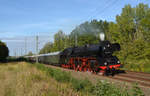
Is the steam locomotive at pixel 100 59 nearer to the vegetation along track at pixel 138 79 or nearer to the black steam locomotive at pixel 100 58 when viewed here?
the black steam locomotive at pixel 100 58

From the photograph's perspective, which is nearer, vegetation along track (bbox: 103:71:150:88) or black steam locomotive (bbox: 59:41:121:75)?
vegetation along track (bbox: 103:71:150:88)

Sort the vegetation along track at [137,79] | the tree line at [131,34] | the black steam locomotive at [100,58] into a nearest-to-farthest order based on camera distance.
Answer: the vegetation along track at [137,79] → the black steam locomotive at [100,58] → the tree line at [131,34]

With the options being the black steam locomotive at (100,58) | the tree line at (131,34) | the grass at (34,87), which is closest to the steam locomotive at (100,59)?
the black steam locomotive at (100,58)

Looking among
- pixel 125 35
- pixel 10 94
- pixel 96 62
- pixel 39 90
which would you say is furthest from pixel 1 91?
pixel 125 35

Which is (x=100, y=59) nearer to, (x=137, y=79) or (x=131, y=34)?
(x=137, y=79)

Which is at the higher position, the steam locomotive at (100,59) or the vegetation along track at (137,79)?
the steam locomotive at (100,59)

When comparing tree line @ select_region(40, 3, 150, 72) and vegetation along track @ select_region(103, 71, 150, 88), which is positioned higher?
tree line @ select_region(40, 3, 150, 72)

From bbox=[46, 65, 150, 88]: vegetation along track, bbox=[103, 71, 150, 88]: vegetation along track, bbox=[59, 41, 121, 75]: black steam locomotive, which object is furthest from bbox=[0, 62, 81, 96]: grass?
bbox=[59, 41, 121, 75]: black steam locomotive

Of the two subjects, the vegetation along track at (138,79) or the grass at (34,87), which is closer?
the grass at (34,87)

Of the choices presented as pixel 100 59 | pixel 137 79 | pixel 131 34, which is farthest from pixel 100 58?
pixel 131 34

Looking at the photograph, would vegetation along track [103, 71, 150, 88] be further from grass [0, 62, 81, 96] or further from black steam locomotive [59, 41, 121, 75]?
grass [0, 62, 81, 96]

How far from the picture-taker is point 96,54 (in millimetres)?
15359

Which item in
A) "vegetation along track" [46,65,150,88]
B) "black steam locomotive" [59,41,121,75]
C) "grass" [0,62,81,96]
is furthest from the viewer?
"black steam locomotive" [59,41,121,75]

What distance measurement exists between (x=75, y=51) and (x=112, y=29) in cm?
2014
